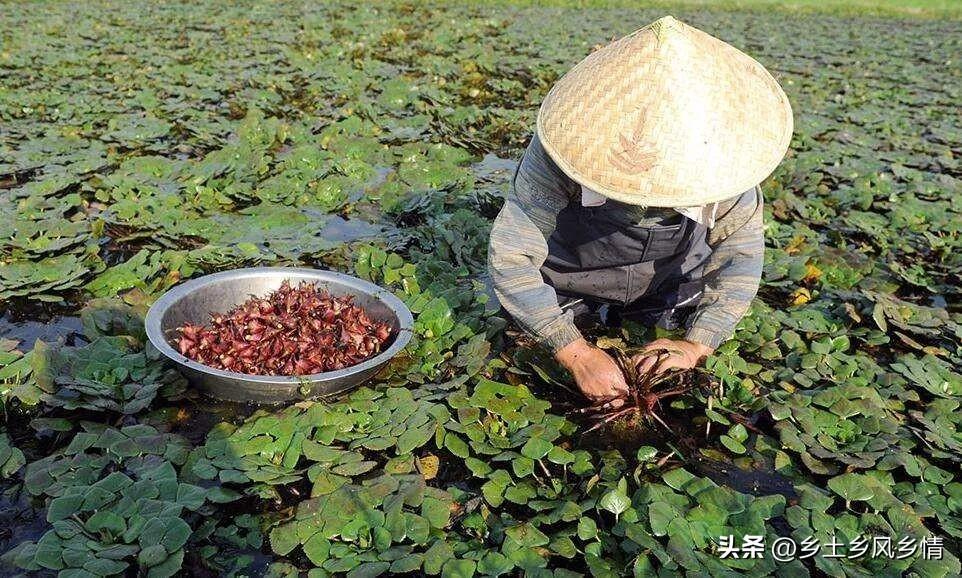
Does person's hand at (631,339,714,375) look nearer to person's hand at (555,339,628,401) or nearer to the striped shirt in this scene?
the striped shirt


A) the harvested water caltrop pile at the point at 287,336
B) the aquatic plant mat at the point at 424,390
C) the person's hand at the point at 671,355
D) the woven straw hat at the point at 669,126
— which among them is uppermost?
the woven straw hat at the point at 669,126

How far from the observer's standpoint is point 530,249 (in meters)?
2.93

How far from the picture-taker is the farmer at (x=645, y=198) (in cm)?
225

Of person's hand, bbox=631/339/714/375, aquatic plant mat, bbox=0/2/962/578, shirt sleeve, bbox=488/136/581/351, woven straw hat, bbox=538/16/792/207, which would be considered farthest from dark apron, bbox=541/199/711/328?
woven straw hat, bbox=538/16/792/207

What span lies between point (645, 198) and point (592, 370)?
2.82ft

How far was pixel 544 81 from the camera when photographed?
971 cm

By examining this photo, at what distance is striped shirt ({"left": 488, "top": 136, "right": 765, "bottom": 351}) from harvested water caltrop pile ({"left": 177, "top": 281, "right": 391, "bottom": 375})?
2.27ft

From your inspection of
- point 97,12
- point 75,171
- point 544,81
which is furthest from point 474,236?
point 97,12

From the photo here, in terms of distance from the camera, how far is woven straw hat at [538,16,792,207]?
2230 millimetres

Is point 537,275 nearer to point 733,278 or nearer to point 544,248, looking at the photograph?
point 544,248

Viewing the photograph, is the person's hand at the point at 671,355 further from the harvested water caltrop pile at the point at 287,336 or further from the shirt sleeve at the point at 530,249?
the harvested water caltrop pile at the point at 287,336

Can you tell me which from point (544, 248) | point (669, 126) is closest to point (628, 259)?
point (544, 248)

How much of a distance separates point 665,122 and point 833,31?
17422mm

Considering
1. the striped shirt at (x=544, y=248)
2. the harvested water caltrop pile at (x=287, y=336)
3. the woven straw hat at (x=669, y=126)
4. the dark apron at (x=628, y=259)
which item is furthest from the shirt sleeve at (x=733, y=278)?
the harvested water caltrop pile at (x=287, y=336)
